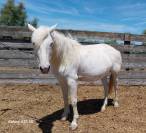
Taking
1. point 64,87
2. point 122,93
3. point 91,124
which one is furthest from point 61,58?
point 122,93

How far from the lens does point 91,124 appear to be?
5.65 meters

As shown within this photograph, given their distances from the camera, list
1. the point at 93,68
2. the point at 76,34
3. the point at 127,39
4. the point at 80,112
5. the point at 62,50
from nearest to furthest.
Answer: the point at 62,50 → the point at 93,68 → the point at 80,112 → the point at 76,34 → the point at 127,39

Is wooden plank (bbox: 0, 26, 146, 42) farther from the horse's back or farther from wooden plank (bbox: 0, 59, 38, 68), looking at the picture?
the horse's back

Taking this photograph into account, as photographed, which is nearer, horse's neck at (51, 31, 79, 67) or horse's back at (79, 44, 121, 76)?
horse's neck at (51, 31, 79, 67)

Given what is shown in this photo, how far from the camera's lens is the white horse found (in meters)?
4.79

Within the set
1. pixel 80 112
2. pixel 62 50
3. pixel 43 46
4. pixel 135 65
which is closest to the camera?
pixel 43 46

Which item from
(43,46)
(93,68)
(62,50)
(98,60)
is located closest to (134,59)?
(98,60)

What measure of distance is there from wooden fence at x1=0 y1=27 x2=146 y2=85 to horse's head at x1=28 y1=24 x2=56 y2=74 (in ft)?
11.3

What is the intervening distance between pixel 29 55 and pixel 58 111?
272 centimetres

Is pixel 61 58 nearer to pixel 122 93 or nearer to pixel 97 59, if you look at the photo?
pixel 97 59

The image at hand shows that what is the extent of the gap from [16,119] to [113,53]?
7.61ft

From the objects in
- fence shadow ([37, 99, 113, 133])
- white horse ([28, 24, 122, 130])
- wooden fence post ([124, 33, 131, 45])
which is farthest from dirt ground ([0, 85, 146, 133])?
wooden fence post ([124, 33, 131, 45])

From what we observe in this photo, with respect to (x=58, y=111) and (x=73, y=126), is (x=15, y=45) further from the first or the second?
(x=73, y=126)

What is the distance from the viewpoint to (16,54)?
8688mm
